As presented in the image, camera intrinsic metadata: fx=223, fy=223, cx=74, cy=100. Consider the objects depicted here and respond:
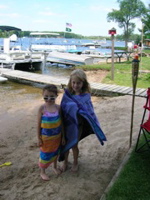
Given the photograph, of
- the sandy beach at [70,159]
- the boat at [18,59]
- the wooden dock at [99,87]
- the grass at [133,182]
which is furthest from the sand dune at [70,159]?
the boat at [18,59]

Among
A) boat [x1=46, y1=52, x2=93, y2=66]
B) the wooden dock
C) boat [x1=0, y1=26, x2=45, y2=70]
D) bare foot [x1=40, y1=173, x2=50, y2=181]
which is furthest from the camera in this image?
boat [x1=46, y1=52, x2=93, y2=66]

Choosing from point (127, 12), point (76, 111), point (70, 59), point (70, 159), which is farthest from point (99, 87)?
point (127, 12)

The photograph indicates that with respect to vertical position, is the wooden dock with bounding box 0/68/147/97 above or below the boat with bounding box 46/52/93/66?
below

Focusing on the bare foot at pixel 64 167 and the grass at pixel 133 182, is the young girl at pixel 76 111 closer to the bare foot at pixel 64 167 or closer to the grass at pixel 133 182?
the bare foot at pixel 64 167

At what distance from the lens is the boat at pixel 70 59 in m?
20.1

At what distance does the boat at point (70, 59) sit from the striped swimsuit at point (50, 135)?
17.4 meters

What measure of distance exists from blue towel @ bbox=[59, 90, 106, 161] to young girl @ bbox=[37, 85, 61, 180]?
0.11 m

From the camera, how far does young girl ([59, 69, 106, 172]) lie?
9.38 ft

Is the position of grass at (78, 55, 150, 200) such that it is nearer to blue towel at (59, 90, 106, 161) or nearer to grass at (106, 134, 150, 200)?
grass at (106, 134, 150, 200)

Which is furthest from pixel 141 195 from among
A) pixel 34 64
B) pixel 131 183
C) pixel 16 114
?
pixel 34 64

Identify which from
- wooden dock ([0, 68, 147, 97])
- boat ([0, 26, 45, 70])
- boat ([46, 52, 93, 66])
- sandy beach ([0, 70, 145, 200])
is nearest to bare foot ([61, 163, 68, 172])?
sandy beach ([0, 70, 145, 200])

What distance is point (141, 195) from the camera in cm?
250

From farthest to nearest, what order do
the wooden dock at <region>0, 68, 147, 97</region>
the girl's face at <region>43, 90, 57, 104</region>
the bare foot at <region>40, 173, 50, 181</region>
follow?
1. the wooden dock at <region>0, 68, 147, 97</region>
2. the bare foot at <region>40, 173, 50, 181</region>
3. the girl's face at <region>43, 90, 57, 104</region>

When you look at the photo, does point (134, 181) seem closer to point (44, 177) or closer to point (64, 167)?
point (64, 167)
